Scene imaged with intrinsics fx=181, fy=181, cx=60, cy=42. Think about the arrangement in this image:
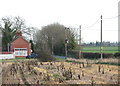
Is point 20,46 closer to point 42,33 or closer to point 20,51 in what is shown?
point 20,51

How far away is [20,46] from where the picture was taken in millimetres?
48969

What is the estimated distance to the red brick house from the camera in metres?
48.0

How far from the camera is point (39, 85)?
908cm

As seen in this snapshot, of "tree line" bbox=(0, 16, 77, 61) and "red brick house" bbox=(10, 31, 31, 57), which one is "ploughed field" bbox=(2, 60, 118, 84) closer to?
"tree line" bbox=(0, 16, 77, 61)

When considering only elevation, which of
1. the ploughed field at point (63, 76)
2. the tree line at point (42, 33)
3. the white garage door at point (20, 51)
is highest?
the tree line at point (42, 33)

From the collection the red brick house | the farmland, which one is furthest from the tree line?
the farmland

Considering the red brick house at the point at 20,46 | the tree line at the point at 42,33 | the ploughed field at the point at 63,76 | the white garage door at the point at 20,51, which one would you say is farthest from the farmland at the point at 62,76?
the red brick house at the point at 20,46

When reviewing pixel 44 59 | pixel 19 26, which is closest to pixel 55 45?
pixel 19 26

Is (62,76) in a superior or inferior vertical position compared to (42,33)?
inferior

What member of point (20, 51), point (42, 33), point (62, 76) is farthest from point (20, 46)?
point (62, 76)

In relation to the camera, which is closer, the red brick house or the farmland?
the farmland

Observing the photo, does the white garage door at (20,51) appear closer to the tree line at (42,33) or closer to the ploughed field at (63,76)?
the tree line at (42,33)

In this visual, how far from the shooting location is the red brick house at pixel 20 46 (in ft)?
157

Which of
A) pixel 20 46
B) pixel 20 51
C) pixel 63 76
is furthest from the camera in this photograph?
pixel 20 46
